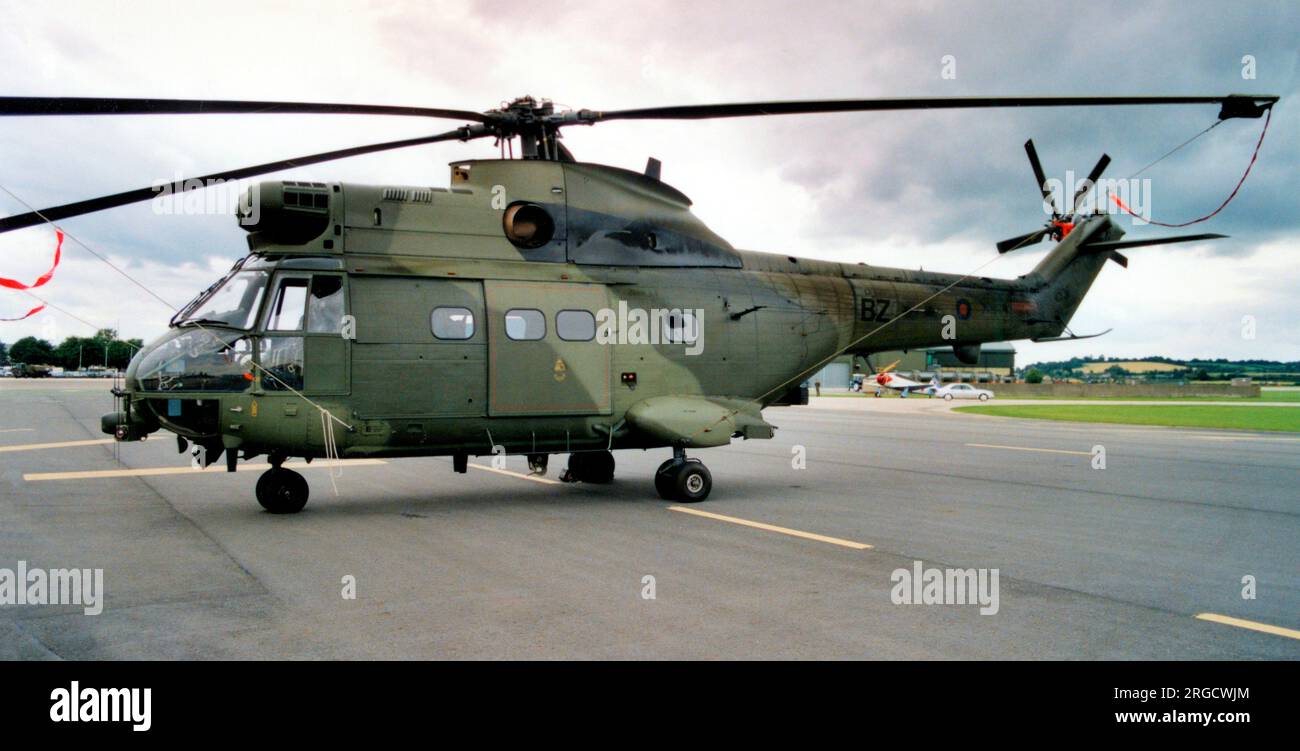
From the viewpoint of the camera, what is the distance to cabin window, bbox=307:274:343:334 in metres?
10.1

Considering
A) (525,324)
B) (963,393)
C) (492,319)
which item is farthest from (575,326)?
(963,393)

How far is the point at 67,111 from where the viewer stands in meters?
6.85

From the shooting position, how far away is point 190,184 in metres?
9.31

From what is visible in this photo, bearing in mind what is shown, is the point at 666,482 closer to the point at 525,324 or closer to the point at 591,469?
the point at 591,469

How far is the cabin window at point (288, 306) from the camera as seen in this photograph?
32.5 feet

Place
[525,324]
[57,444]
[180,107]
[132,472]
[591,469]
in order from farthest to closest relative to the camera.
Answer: [57,444] → [132,472] → [591,469] → [525,324] → [180,107]

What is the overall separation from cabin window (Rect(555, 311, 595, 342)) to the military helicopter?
0.03m

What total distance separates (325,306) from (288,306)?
0.42 m

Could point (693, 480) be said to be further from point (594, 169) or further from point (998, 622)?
point (998, 622)

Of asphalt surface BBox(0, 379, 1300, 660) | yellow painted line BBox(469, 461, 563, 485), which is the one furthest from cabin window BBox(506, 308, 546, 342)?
yellow painted line BBox(469, 461, 563, 485)

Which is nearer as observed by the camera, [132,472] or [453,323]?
[453,323]

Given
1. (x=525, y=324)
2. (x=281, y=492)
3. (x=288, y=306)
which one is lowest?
(x=281, y=492)

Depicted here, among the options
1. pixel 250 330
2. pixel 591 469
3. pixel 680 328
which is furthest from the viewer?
pixel 591 469
